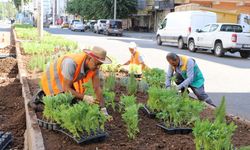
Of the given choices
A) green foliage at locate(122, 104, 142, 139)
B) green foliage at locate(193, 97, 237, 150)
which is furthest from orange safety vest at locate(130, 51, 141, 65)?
green foliage at locate(193, 97, 237, 150)

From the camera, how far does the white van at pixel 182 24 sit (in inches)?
1024

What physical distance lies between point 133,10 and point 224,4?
1689 centimetres

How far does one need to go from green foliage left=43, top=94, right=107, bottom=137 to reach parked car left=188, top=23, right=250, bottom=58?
17505 millimetres

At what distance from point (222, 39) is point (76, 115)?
1845 cm

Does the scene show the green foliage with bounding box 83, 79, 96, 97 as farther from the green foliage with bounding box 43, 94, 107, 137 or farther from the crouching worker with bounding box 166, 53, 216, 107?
the crouching worker with bounding box 166, 53, 216, 107

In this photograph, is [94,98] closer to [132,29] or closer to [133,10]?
[133,10]

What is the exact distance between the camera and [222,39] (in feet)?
69.9

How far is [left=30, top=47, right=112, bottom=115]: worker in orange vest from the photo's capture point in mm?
4698

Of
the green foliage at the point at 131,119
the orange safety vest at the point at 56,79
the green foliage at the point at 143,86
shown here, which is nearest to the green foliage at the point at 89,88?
the orange safety vest at the point at 56,79

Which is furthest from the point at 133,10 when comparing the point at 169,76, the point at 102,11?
the point at 169,76

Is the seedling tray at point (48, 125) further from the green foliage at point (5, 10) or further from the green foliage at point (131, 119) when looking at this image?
the green foliage at point (5, 10)

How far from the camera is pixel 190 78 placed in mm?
6871

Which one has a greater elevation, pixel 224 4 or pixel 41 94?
pixel 224 4

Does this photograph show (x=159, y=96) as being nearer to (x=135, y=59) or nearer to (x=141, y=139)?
(x=141, y=139)
